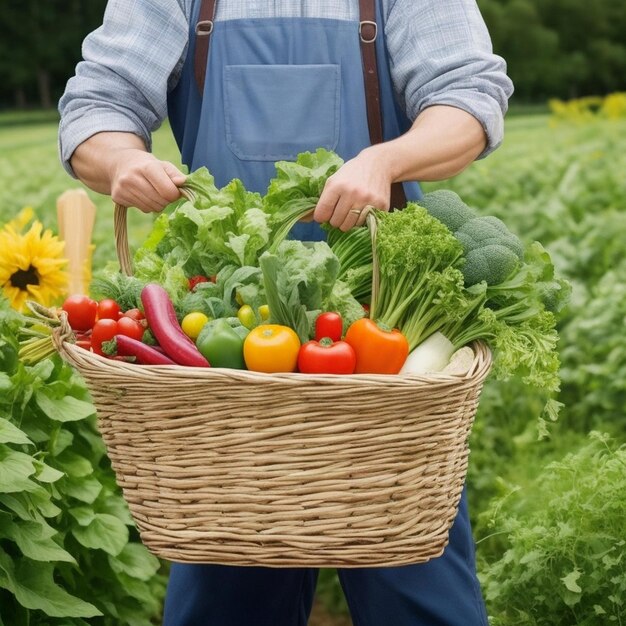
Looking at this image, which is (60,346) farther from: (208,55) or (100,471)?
(100,471)

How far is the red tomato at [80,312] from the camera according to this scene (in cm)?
225

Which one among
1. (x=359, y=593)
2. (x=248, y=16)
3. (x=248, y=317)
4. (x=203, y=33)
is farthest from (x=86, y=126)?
(x=359, y=593)

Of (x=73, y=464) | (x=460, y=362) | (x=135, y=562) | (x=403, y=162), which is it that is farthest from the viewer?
(x=135, y=562)

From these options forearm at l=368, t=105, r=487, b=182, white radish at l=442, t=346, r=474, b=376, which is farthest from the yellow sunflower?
white radish at l=442, t=346, r=474, b=376

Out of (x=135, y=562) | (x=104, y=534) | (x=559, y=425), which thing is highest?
(x=104, y=534)

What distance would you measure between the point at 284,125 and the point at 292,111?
1.5 inches

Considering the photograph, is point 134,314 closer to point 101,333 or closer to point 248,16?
point 101,333

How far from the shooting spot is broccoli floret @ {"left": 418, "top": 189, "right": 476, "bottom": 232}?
233 centimetres

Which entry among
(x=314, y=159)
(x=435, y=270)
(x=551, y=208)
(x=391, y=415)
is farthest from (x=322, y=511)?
(x=551, y=208)

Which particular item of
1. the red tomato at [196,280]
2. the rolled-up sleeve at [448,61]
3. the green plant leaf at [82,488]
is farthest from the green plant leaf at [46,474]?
the rolled-up sleeve at [448,61]

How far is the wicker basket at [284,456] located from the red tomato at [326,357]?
0.07m

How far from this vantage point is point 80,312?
2252 millimetres

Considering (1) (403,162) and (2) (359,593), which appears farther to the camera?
(2) (359,593)

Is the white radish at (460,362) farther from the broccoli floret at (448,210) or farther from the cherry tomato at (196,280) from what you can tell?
the cherry tomato at (196,280)
